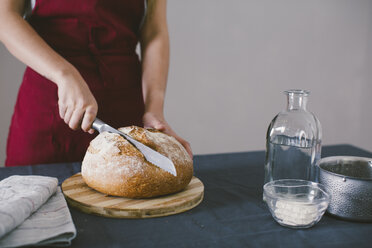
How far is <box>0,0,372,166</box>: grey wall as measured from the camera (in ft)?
9.78

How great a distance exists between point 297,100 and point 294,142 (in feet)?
0.38

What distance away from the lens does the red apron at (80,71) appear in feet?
4.50

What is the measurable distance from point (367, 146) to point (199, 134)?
1.70m

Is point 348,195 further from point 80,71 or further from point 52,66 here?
point 80,71

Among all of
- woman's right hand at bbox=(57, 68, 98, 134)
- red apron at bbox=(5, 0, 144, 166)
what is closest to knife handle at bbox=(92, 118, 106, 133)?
woman's right hand at bbox=(57, 68, 98, 134)

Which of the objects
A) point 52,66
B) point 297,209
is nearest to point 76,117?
point 52,66

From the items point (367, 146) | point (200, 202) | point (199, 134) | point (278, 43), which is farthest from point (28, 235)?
point (367, 146)

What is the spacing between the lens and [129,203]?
906 mm

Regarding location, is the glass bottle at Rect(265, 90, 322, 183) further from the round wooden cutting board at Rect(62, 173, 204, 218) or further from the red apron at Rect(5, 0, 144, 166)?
the red apron at Rect(5, 0, 144, 166)

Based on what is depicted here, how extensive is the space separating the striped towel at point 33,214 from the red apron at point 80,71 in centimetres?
44

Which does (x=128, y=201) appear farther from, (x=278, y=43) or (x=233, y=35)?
(x=278, y=43)

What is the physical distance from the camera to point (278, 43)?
3.23 m

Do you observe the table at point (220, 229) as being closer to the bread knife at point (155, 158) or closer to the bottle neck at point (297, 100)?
the bread knife at point (155, 158)

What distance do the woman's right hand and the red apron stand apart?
0.32m
